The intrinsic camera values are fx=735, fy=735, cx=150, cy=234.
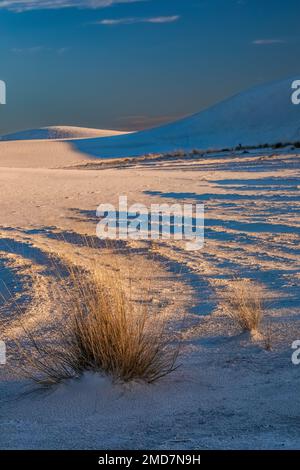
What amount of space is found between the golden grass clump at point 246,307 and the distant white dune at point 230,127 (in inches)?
1806

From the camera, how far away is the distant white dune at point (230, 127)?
57.1m

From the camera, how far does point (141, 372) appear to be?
14.4ft

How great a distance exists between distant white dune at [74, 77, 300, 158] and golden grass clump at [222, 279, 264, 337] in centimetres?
4586

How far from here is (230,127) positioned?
6362 cm

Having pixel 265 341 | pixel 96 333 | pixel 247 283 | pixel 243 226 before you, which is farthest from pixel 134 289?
pixel 243 226

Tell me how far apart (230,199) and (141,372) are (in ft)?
31.8

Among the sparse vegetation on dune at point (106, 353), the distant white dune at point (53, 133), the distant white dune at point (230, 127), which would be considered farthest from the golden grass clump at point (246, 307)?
the distant white dune at point (53, 133)

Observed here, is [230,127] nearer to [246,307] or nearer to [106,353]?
[246,307]

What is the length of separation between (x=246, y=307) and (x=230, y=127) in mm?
59299

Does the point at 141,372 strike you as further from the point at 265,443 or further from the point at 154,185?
the point at 154,185

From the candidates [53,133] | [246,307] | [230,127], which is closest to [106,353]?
[246,307]

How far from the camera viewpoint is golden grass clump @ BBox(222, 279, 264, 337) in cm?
534

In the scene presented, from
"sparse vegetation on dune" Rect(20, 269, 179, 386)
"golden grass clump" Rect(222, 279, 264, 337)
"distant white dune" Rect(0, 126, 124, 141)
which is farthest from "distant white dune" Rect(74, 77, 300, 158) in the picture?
"sparse vegetation on dune" Rect(20, 269, 179, 386)

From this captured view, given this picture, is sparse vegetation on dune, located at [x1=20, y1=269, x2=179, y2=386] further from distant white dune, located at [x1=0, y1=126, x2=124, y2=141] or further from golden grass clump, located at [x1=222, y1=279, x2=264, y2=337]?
distant white dune, located at [x1=0, y1=126, x2=124, y2=141]
